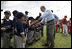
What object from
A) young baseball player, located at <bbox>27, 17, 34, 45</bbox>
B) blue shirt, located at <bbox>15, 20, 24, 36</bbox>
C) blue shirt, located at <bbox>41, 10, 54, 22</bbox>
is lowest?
young baseball player, located at <bbox>27, 17, 34, 45</bbox>

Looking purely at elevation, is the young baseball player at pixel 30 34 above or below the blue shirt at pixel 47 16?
below

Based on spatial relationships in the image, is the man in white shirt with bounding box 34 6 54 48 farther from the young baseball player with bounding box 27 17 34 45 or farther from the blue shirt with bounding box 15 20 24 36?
the blue shirt with bounding box 15 20 24 36

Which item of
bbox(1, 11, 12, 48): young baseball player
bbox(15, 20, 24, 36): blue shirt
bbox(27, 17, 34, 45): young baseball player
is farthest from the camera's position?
bbox(27, 17, 34, 45): young baseball player

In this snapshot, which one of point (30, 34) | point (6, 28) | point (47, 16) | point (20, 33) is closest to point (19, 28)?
point (20, 33)

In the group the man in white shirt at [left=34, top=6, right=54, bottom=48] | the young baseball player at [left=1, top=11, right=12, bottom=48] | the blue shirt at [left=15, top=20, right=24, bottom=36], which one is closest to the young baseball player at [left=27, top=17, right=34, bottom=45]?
the man in white shirt at [left=34, top=6, right=54, bottom=48]

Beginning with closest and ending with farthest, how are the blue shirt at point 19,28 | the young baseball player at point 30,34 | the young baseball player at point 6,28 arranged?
the blue shirt at point 19,28 < the young baseball player at point 6,28 < the young baseball player at point 30,34

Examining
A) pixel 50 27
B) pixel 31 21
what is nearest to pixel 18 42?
pixel 50 27

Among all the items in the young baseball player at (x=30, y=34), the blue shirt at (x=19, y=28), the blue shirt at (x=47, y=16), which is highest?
the blue shirt at (x=47, y=16)

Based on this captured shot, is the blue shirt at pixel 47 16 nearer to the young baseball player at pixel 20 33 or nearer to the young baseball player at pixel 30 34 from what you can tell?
the young baseball player at pixel 30 34

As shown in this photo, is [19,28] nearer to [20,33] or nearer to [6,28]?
[20,33]

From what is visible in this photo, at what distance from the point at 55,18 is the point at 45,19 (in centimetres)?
57

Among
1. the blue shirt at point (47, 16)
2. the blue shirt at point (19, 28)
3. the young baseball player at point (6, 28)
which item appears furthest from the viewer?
the blue shirt at point (47, 16)

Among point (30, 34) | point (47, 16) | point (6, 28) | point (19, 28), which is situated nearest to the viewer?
point (19, 28)

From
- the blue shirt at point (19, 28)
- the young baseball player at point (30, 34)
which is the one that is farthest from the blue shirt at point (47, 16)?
the blue shirt at point (19, 28)
